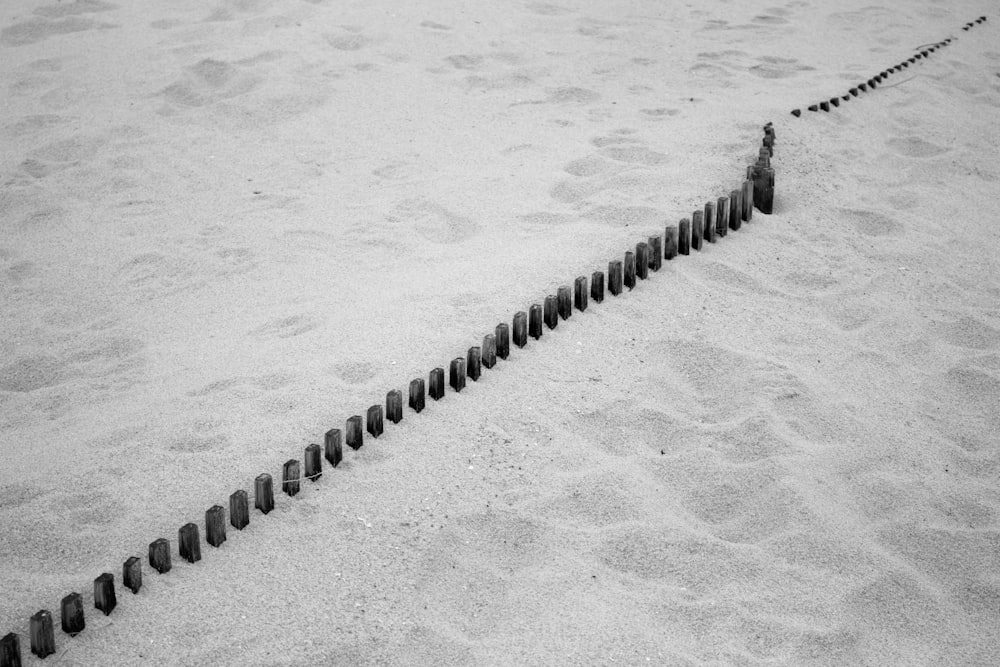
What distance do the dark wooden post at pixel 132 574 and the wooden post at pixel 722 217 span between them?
11.9 ft

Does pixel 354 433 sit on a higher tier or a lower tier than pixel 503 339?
lower

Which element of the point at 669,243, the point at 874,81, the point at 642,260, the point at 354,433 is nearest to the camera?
the point at 354,433

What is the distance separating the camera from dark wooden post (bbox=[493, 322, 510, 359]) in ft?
14.6

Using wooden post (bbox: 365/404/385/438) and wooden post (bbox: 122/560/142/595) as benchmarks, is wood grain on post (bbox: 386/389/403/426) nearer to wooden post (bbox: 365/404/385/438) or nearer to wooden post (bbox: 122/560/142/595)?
wooden post (bbox: 365/404/385/438)

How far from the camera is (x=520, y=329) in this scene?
179 inches

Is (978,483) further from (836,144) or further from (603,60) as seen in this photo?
(603,60)

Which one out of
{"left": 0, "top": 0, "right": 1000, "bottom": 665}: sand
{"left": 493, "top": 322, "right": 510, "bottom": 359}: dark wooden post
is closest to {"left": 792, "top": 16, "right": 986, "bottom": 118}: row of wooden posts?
{"left": 0, "top": 0, "right": 1000, "bottom": 665}: sand

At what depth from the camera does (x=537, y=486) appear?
3842 mm

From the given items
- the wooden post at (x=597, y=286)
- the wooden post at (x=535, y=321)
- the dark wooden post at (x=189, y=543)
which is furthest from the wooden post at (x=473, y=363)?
the dark wooden post at (x=189, y=543)

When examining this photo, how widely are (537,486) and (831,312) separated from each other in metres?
2.14

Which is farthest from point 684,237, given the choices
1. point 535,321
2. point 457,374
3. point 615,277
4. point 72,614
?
point 72,614

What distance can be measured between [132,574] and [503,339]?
1887mm

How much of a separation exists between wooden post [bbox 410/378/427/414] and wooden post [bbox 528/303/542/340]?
0.71 metres

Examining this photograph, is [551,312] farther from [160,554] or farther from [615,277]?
[160,554]
